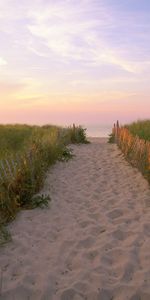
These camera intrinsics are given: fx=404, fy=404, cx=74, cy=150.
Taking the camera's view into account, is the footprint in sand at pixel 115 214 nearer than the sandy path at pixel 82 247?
No

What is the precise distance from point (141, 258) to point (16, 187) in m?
3.23

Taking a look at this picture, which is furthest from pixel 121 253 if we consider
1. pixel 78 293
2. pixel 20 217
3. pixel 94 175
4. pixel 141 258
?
pixel 94 175

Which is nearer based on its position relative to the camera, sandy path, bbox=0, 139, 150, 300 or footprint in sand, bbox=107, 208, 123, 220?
sandy path, bbox=0, 139, 150, 300

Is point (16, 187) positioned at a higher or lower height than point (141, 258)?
higher

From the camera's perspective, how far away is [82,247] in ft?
19.6

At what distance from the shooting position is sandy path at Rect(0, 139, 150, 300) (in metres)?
4.77

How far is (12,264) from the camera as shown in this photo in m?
5.46

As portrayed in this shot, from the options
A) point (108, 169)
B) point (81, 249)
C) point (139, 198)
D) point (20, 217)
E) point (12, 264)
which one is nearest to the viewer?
point (12, 264)

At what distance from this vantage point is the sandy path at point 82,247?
4773 millimetres

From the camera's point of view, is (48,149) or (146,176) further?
(48,149)

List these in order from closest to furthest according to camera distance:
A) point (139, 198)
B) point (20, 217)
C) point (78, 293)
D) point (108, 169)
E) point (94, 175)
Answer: point (78, 293) → point (20, 217) → point (139, 198) → point (94, 175) → point (108, 169)

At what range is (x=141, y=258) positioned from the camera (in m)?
5.49

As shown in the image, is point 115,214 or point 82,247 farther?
point 115,214

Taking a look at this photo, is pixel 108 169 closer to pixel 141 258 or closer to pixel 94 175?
pixel 94 175
